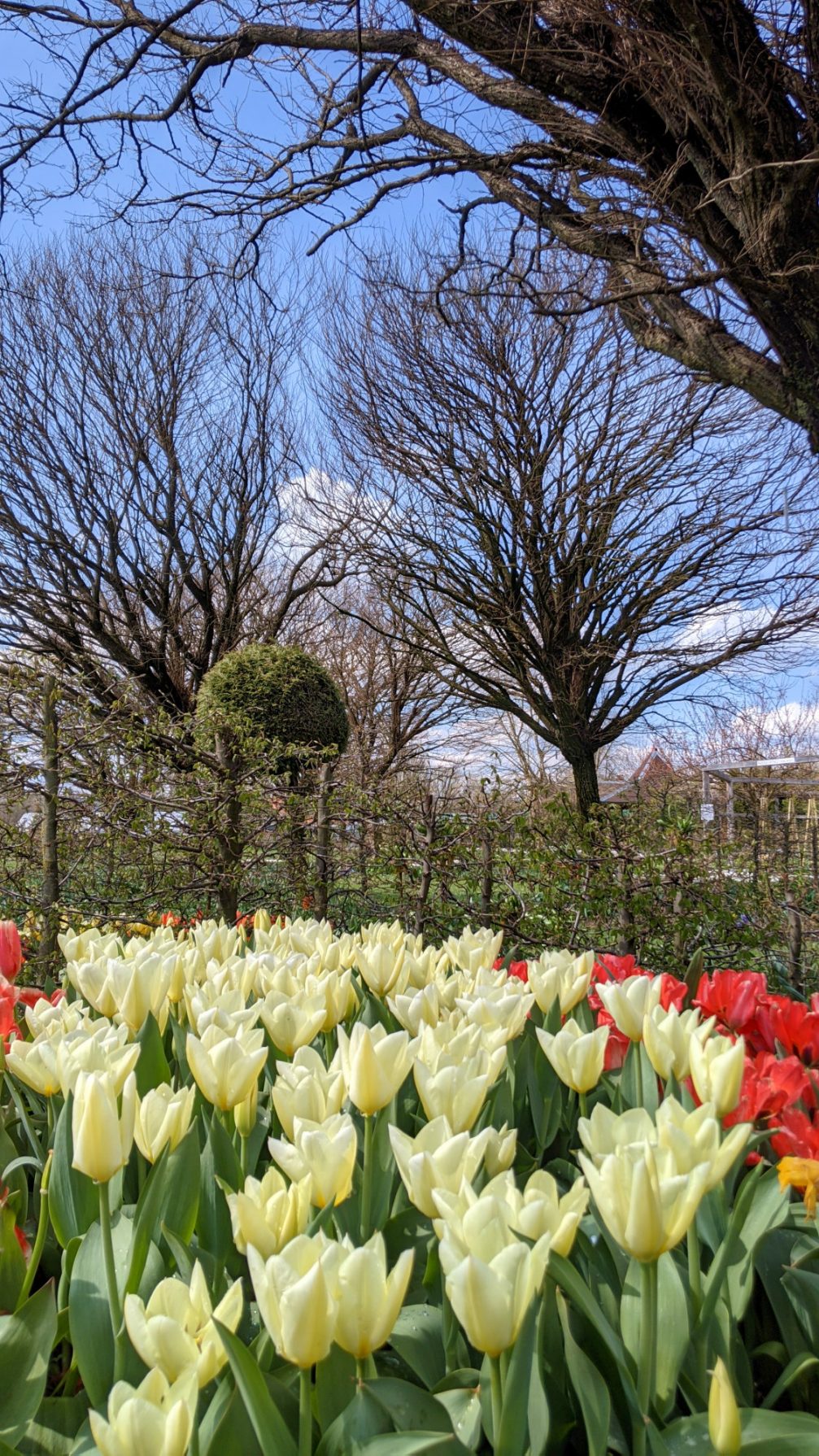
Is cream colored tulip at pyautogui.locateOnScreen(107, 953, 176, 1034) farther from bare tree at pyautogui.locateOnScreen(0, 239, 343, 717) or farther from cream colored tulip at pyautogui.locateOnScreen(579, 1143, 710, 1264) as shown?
bare tree at pyautogui.locateOnScreen(0, 239, 343, 717)

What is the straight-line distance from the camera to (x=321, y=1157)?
754 millimetres

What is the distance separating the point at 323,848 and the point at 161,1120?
348 cm

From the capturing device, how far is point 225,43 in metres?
5.02

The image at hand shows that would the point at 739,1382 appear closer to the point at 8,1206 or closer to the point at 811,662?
the point at 8,1206

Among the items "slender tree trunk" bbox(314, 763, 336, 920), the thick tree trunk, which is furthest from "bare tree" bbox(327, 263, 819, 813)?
"slender tree trunk" bbox(314, 763, 336, 920)

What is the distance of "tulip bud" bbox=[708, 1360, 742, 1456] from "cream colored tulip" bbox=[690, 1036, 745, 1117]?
30 cm

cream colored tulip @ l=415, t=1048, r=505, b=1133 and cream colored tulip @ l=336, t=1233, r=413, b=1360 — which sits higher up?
cream colored tulip @ l=415, t=1048, r=505, b=1133

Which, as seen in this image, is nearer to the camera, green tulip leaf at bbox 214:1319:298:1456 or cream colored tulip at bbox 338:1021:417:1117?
green tulip leaf at bbox 214:1319:298:1456

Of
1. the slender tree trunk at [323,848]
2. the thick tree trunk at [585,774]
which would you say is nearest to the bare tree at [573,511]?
the thick tree trunk at [585,774]

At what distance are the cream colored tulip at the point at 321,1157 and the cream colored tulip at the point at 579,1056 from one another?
33 cm

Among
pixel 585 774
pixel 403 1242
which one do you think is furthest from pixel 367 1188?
pixel 585 774

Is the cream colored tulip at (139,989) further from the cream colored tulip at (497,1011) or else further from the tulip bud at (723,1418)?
the tulip bud at (723,1418)

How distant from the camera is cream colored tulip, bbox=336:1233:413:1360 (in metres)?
0.60

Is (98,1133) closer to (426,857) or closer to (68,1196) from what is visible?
(68,1196)
